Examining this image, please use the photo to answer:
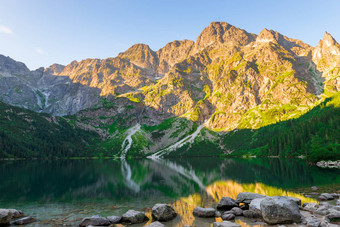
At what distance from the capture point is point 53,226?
2839 cm

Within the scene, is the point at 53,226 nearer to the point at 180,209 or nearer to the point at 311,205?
the point at 180,209

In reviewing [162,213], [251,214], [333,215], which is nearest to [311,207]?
[333,215]

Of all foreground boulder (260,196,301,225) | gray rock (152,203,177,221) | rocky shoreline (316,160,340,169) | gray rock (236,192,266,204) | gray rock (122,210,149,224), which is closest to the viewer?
foreground boulder (260,196,301,225)

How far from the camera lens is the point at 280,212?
27.2 meters

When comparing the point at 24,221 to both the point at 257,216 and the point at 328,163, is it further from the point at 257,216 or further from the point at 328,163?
the point at 328,163

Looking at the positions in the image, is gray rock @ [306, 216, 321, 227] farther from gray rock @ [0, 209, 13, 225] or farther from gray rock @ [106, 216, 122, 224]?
gray rock @ [0, 209, 13, 225]

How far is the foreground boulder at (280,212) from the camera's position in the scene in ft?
88.0

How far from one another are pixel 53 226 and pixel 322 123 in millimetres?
229405

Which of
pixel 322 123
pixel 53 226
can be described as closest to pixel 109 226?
pixel 53 226

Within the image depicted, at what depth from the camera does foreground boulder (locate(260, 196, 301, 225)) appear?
26812mm

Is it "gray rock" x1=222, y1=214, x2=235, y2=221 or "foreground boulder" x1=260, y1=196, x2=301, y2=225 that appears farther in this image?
"gray rock" x1=222, y1=214, x2=235, y2=221

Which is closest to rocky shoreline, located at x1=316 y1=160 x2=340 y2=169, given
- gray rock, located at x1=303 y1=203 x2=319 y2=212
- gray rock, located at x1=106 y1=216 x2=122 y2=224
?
gray rock, located at x1=303 y1=203 x2=319 y2=212

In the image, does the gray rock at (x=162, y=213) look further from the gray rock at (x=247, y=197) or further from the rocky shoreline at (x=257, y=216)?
the gray rock at (x=247, y=197)

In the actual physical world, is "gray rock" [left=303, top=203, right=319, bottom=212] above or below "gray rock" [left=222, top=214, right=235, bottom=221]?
above
